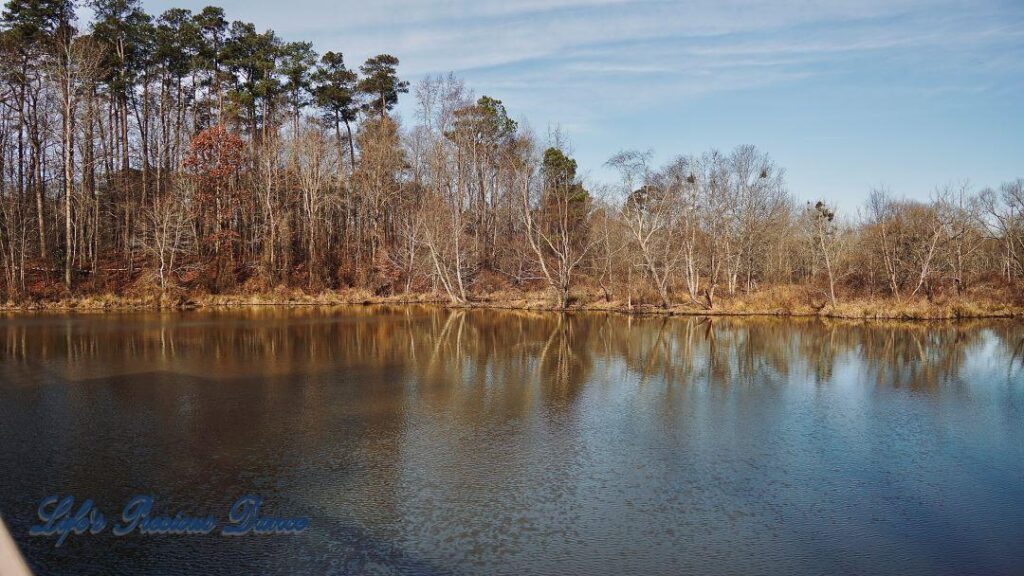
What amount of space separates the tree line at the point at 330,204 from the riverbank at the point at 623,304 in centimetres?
117

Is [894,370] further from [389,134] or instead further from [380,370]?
[389,134]

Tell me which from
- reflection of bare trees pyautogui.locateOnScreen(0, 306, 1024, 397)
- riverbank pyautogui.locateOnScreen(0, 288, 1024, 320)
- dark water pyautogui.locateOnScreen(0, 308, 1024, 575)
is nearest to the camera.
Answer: dark water pyautogui.locateOnScreen(0, 308, 1024, 575)

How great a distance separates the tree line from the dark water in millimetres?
18672

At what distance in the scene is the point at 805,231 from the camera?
4812 cm

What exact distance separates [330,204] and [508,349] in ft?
97.8

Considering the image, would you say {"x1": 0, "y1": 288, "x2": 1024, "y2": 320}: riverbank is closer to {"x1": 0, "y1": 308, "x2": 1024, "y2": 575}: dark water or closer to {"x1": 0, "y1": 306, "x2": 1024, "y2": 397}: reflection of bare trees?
{"x1": 0, "y1": 306, "x2": 1024, "y2": 397}: reflection of bare trees

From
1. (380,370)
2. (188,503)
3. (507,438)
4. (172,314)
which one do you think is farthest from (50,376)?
(172,314)

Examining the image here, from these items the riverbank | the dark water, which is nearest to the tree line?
the riverbank

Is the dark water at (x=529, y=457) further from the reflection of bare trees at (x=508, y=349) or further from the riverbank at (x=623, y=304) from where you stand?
the riverbank at (x=623, y=304)

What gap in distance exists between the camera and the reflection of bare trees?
51.9ft

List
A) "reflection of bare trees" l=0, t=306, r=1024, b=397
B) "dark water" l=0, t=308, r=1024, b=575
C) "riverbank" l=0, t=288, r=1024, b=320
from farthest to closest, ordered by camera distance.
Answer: "riverbank" l=0, t=288, r=1024, b=320, "reflection of bare trees" l=0, t=306, r=1024, b=397, "dark water" l=0, t=308, r=1024, b=575

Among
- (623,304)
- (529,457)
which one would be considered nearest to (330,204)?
(623,304)

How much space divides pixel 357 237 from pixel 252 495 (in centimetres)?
4093

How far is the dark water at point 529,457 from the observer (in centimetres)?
647
